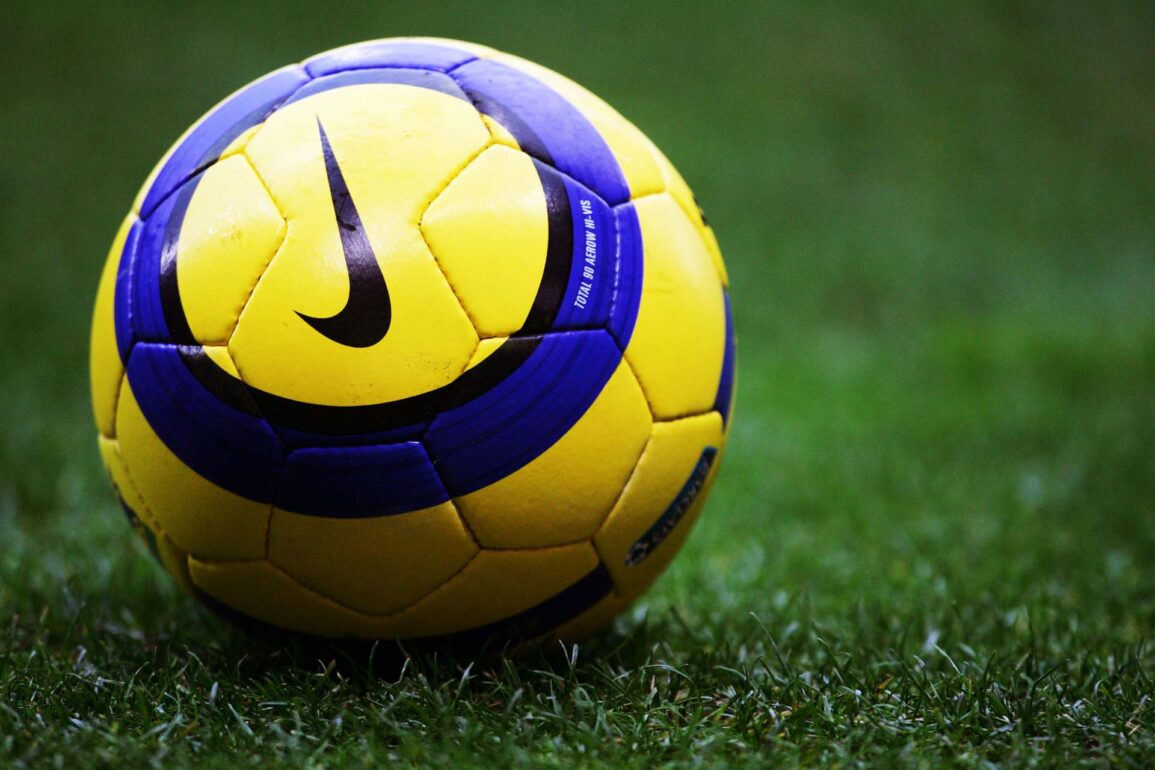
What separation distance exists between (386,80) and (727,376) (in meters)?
0.96

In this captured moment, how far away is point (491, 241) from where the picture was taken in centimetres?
205

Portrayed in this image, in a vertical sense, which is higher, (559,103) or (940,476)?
(559,103)

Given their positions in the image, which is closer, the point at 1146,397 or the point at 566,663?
the point at 566,663

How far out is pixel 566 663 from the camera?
8.10ft

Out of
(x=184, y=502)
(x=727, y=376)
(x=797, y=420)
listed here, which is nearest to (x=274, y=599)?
(x=184, y=502)

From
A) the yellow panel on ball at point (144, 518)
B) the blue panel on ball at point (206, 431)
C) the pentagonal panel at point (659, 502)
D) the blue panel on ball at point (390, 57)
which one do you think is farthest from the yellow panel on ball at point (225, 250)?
the pentagonal panel at point (659, 502)

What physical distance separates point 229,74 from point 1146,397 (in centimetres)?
657

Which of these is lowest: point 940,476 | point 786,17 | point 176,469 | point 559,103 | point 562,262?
point 940,476

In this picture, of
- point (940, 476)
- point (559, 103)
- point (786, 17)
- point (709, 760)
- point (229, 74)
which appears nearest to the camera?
point (709, 760)

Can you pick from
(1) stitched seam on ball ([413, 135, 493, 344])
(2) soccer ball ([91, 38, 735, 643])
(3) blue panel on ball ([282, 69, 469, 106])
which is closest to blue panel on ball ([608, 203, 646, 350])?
(2) soccer ball ([91, 38, 735, 643])

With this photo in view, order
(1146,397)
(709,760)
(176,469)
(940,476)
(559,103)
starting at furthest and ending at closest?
(1146,397)
(940,476)
(559,103)
(176,469)
(709,760)

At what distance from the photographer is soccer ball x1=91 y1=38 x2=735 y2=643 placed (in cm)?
201

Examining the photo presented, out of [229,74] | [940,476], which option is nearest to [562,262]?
[940,476]

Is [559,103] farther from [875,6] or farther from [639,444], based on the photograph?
[875,6]
